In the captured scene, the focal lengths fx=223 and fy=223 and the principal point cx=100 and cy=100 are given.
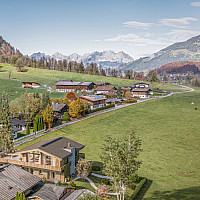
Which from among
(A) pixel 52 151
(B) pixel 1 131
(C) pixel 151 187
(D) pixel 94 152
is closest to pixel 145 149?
(D) pixel 94 152

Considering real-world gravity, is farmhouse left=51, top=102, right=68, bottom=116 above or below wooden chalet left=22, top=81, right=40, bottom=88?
below

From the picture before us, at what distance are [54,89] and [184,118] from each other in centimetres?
9021

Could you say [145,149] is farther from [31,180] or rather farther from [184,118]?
[184,118]

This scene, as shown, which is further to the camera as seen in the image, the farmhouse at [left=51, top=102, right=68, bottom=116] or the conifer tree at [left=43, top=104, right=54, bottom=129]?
the farmhouse at [left=51, top=102, right=68, bottom=116]

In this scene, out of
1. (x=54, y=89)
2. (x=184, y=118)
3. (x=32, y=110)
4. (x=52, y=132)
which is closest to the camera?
(x=52, y=132)

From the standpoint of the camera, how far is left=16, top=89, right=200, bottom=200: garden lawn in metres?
38.2

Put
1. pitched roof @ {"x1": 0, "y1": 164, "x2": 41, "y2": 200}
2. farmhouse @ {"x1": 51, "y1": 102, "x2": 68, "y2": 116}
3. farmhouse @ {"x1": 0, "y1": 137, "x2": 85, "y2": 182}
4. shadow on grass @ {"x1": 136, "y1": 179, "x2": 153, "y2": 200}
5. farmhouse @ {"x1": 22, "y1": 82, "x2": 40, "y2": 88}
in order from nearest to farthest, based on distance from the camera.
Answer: pitched roof @ {"x1": 0, "y1": 164, "x2": 41, "y2": 200} < shadow on grass @ {"x1": 136, "y1": 179, "x2": 153, "y2": 200} < farmhouse @ {"x1": 0, "y1": 137, "x2": 85, "y2": 182} < farmhouse @ {"x1": 51, "y1": 102, "x2": 68, "y2": 116} < farmhouse @ {"x1": 22, "y1": 82, "x2": 40, "y2": 88}

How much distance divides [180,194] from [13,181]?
24.5 meters

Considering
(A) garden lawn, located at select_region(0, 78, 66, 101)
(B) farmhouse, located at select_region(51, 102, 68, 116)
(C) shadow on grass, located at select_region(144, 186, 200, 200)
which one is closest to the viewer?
(C) shadow on grass, located at select_region(144, 186, 200, 200)

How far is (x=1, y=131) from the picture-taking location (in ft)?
189

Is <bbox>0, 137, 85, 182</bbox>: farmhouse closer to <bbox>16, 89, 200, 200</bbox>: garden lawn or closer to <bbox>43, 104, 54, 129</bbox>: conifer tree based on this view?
<bbox>16, 89, 200, 200</bbox>: garden lawn

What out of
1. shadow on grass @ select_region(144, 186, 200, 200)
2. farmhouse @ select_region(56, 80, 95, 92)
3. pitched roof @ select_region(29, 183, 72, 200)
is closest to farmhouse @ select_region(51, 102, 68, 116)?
pitched roof @ select_region(29, 183, 72, 200)

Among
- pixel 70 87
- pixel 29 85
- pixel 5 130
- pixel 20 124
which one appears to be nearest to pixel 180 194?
pixel 5 130

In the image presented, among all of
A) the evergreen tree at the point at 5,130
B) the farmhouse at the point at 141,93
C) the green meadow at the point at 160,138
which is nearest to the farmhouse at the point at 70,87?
the farmhouse at the point at 141,93
